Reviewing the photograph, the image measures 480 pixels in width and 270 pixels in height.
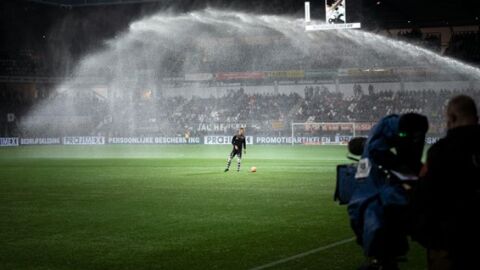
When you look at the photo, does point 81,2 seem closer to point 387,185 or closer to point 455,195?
point 387,185

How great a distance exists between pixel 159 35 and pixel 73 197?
49147mm

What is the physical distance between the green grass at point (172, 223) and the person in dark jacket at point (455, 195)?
16.9 feet

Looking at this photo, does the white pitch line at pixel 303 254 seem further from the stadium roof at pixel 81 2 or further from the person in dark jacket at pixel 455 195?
the stadium roof at pixel 81 2

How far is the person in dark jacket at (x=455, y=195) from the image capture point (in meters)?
4.86

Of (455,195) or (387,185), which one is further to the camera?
(387,185)

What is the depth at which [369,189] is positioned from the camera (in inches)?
228

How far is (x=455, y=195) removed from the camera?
4.91 metres

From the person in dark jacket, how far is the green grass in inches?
203

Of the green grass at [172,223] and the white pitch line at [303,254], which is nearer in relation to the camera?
the white pitch line at [303,254]

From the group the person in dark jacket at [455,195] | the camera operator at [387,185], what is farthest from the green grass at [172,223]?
the person in dark jacket at [455,195]

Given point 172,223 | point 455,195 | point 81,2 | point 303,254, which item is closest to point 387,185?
point 455,195

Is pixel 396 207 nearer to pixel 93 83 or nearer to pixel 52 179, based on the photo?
pixel 52 179

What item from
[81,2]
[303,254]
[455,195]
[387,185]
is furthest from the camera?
[81,2]

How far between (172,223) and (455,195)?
10.3 metres
